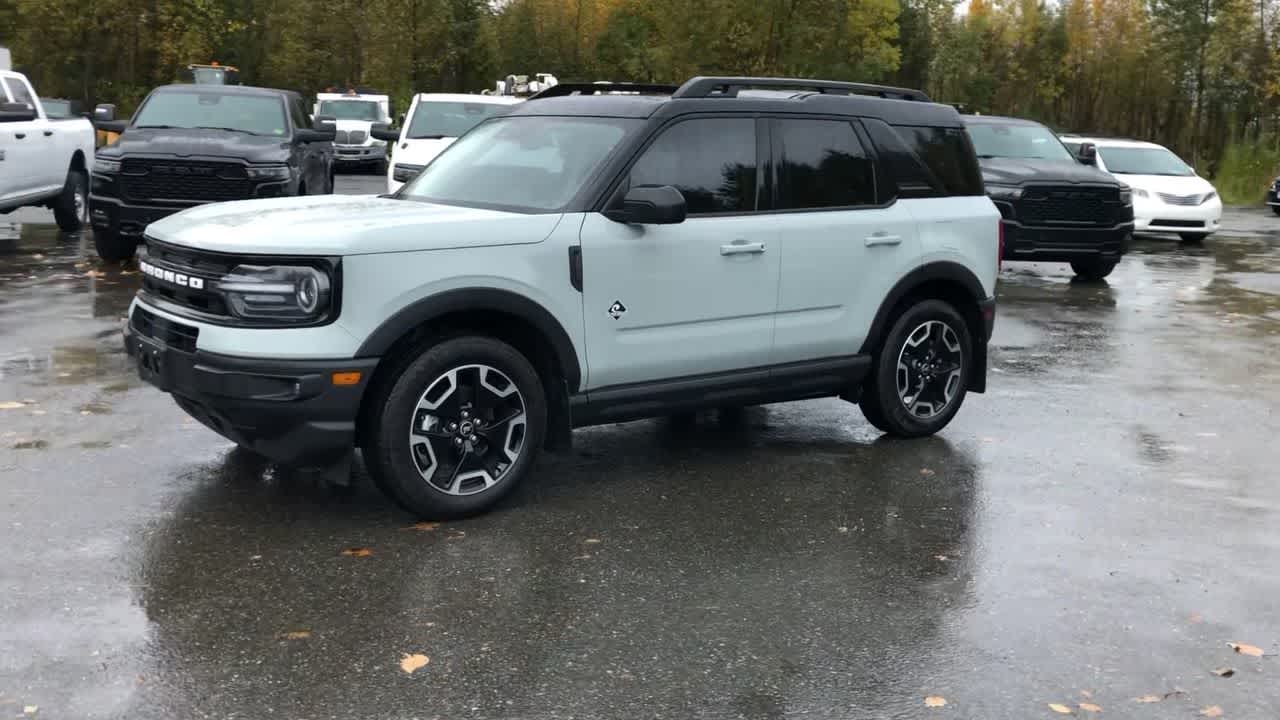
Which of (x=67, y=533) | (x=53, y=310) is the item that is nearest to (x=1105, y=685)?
(x=67, y=533)

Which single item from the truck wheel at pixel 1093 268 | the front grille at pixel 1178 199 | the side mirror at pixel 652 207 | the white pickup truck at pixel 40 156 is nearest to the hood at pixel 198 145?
the white pickup truck at pixel 40 156

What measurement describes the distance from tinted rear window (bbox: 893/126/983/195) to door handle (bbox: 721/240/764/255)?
1.36 meters

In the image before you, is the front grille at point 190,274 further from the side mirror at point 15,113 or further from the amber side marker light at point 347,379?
the side mirror at point 15,113

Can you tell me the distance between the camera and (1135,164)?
22844mm

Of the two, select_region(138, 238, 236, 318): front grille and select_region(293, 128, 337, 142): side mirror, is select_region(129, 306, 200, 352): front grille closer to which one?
select_region(138, 238, 236, 318): front grille

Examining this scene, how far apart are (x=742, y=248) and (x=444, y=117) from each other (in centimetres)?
1237

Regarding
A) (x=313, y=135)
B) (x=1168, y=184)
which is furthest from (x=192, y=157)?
(x=1168, y=184)

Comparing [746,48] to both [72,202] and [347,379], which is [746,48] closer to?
[72,202]

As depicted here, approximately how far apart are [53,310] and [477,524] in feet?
23.6

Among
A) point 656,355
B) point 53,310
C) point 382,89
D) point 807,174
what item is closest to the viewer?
point 656,355

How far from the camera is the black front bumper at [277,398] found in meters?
5.65

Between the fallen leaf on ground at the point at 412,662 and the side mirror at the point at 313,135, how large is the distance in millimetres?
11303

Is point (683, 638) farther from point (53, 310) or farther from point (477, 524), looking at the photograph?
point (53, 310)

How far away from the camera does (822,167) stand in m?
7.35
